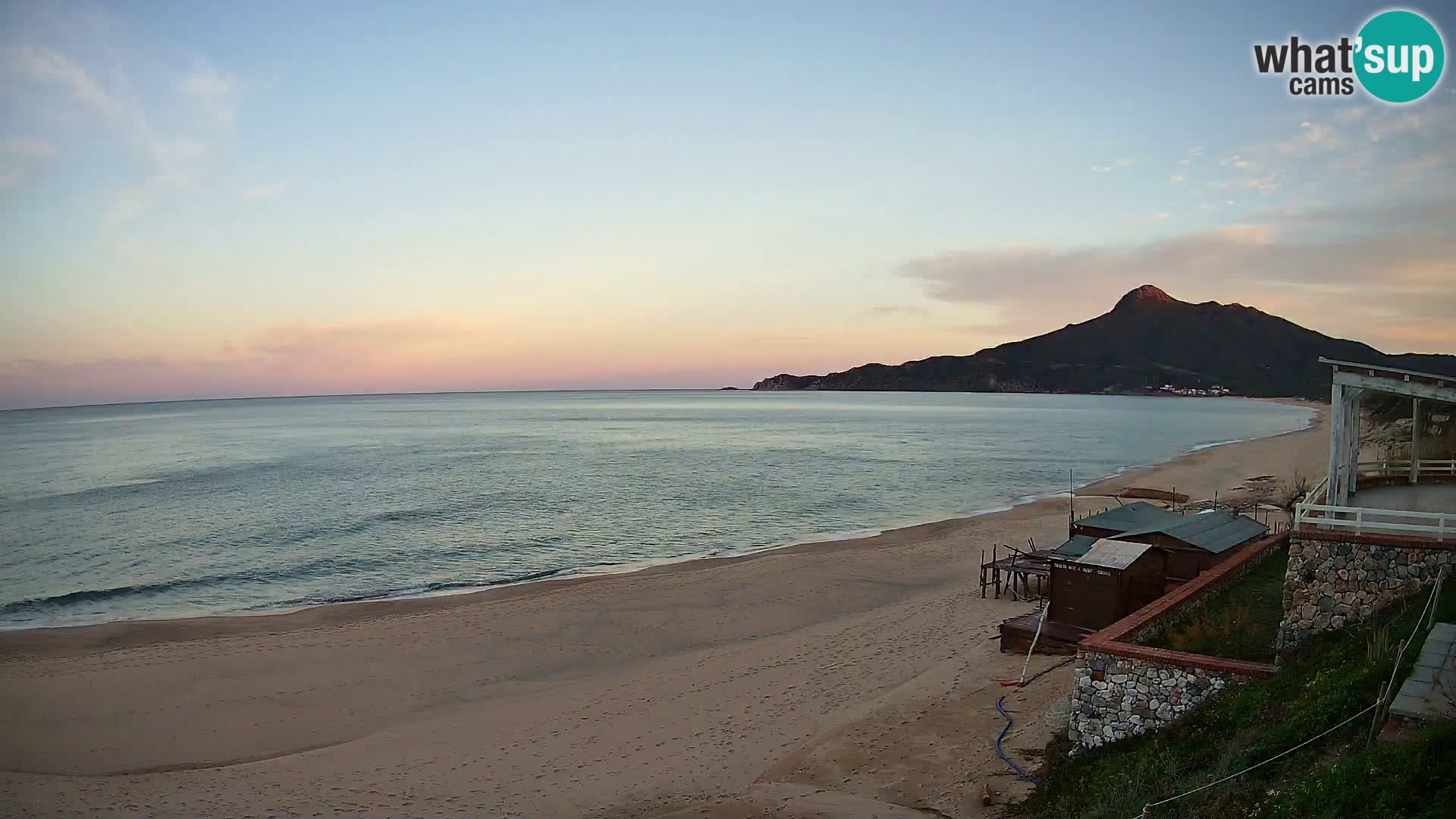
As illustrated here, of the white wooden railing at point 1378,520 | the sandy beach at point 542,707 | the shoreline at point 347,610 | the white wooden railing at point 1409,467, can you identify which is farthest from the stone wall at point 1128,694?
the shoreline at point 347,610

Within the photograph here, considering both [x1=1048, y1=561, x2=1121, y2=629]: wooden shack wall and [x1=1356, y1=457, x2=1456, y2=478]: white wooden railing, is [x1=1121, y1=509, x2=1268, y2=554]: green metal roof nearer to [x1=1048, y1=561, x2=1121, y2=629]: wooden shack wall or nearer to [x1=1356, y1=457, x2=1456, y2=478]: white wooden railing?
[x1=1356, y1=457, x2=1456, y2=478]: white wooden railing

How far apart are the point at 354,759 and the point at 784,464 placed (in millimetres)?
56641

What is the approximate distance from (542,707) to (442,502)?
3440 cm

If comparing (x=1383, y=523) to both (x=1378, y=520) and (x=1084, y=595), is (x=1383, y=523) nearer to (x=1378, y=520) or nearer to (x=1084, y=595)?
(x=1378, y=520)

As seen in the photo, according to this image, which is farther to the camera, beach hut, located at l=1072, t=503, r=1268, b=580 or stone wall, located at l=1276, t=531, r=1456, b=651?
beach hut, located at l=1072, t=503, r=1268, b=580

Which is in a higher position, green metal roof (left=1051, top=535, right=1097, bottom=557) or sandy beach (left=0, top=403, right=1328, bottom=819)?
green metal roof (left=1051, top=535, right=1097, bottom=557)

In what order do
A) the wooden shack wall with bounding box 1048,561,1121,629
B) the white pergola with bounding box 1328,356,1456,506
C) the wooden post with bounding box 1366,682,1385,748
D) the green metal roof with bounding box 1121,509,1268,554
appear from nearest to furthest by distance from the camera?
the wooden post with bounding box 1366,682,1385,748 < the white pergola with bounding box 1328,356,1456,506 < the wooden shack wall with bounding box 1048,561,1121,629 < the green metal roof with bounding box 1121,509,1268,554

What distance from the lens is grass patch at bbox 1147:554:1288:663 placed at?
12594mm

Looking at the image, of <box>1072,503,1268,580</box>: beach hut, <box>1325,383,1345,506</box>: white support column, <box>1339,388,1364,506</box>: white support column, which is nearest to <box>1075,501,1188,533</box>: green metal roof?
<box>1072,503,1268,580</box>: beach hut

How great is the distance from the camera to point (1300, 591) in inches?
478

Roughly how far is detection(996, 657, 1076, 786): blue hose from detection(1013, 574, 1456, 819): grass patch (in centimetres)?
31

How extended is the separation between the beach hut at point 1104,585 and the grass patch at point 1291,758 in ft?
16.1

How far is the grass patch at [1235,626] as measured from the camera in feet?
41.3

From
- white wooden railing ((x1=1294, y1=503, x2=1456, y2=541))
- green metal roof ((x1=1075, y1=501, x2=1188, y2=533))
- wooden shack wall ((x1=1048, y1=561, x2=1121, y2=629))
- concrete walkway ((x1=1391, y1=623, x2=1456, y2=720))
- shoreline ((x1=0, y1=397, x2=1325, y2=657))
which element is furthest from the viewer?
shoreline ((x1=0, y1=397, x2=1325, y2=657))
